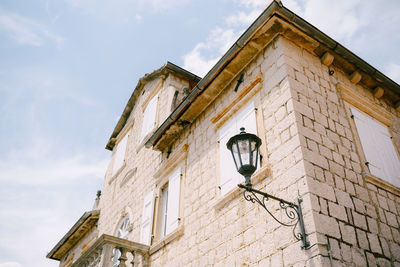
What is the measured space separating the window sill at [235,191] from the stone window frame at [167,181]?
3.81 feet

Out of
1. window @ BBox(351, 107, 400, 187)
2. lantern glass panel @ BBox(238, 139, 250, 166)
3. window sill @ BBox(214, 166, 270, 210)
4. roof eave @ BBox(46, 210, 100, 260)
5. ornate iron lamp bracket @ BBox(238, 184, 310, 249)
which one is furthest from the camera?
roof eave @ BBox(46, 210, 100, 260)

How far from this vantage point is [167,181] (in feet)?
26.5

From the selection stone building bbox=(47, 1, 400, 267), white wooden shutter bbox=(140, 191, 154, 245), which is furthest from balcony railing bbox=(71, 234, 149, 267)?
white wooden shutter bbox=(140, 191, 154, 245)

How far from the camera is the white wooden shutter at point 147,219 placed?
305 inches

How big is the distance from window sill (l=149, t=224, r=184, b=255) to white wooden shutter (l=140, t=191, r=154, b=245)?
29 centimetres

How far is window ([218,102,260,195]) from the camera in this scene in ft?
18.9

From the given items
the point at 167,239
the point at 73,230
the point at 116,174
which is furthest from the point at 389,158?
the point at 73,230

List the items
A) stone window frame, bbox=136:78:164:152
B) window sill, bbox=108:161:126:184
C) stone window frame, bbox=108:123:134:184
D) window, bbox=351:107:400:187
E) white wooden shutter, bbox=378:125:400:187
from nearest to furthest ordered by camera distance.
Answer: window, bbox=351:107:400:187 → white wooden shutter, bbox=378:125:400:187 → stone window frame, bbox=136:78:164:152 → window sill, bbox=108:161:126:184 → stone window frame, bbox=108:123:134:184

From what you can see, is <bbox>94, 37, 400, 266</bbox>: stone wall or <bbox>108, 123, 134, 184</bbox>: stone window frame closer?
<bbox>94, 37, 400, 266</bbox>: stone wall

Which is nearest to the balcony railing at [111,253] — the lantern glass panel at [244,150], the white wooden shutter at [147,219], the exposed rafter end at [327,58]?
the white wooden shutter at [147,219]

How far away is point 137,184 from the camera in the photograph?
9.62 meters

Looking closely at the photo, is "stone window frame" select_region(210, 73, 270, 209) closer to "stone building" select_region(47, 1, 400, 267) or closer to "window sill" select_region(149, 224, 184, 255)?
"stone building" select_region(47, 1, 400, 267)

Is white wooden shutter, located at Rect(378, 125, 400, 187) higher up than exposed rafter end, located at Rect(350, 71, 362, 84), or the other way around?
exposed rafter end, located at Rect(350, 71, 362, 84)

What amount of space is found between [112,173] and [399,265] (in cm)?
947
